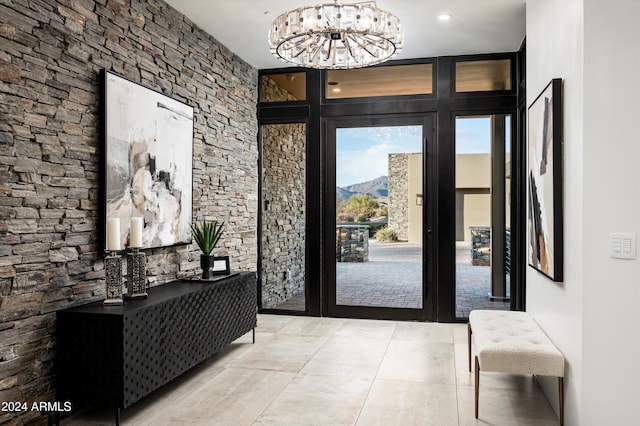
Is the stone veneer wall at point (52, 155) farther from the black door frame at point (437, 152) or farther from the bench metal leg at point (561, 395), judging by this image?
the bench metal leg at point (561, 395)

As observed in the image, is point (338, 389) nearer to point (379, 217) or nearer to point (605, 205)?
point (605, 205)

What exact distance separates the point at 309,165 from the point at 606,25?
3.69 meters

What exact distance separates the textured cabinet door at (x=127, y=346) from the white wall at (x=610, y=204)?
241 cm

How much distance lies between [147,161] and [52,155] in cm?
91

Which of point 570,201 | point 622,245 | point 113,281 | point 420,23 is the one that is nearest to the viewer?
point 622,245

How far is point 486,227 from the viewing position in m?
5.46

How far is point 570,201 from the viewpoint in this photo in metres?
2.71

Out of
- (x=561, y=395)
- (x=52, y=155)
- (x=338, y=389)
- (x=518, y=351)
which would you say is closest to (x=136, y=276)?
(x=52, y=155)

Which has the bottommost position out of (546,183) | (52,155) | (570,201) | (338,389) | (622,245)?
(338,389)

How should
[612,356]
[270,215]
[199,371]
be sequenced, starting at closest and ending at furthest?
1. [612,356]
2. [199,371]
3. [270,215]

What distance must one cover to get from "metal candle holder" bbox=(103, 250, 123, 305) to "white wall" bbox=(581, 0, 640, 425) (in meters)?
2.60

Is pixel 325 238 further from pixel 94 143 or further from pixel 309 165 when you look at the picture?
pixel 94 143

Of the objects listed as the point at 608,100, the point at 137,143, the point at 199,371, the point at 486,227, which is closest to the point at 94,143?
the point at 137,143

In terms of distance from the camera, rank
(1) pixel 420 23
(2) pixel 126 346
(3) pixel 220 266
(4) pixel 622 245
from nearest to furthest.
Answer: (4) pixel 622 245 → (2) pixel 126 346 → (3) pixel 220 266 → (1) pixel 420 23
